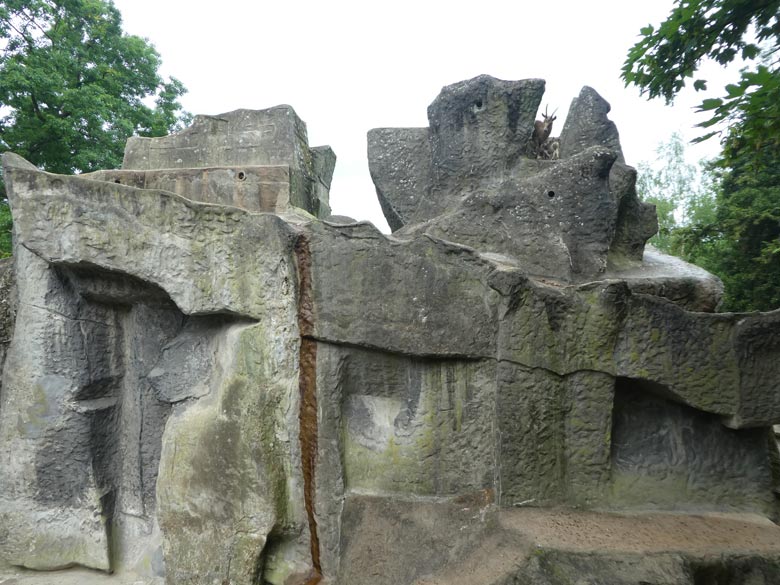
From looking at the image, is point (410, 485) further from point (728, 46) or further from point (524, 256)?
point (728, 46)

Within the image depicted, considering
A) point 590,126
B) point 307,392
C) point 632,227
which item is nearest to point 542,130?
point 590,126

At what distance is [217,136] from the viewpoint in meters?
3.71

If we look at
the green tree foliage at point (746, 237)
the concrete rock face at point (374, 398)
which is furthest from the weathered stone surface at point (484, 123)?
the green tree foliage at point (746, 237)

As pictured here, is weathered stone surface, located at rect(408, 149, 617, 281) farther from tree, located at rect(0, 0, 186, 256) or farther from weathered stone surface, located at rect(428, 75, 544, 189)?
tree, located at rect(0, 0, 186, 256)

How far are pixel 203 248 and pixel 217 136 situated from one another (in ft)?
5.08

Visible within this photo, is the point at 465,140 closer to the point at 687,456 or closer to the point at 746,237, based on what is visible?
the point at 687,456

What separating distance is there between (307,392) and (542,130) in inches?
93.5

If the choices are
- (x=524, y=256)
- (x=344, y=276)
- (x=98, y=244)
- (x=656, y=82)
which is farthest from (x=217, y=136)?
(x=656, y=82)

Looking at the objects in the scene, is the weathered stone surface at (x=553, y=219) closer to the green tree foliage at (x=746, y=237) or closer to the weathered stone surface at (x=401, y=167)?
the weathered stone surface at (x=401, y=167)

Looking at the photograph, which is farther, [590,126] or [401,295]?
[590,126]

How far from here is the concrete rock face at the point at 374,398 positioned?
2.24 meters

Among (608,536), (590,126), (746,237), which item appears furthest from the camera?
(746,237)

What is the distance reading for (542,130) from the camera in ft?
11.5

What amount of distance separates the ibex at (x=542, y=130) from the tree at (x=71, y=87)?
957cm
